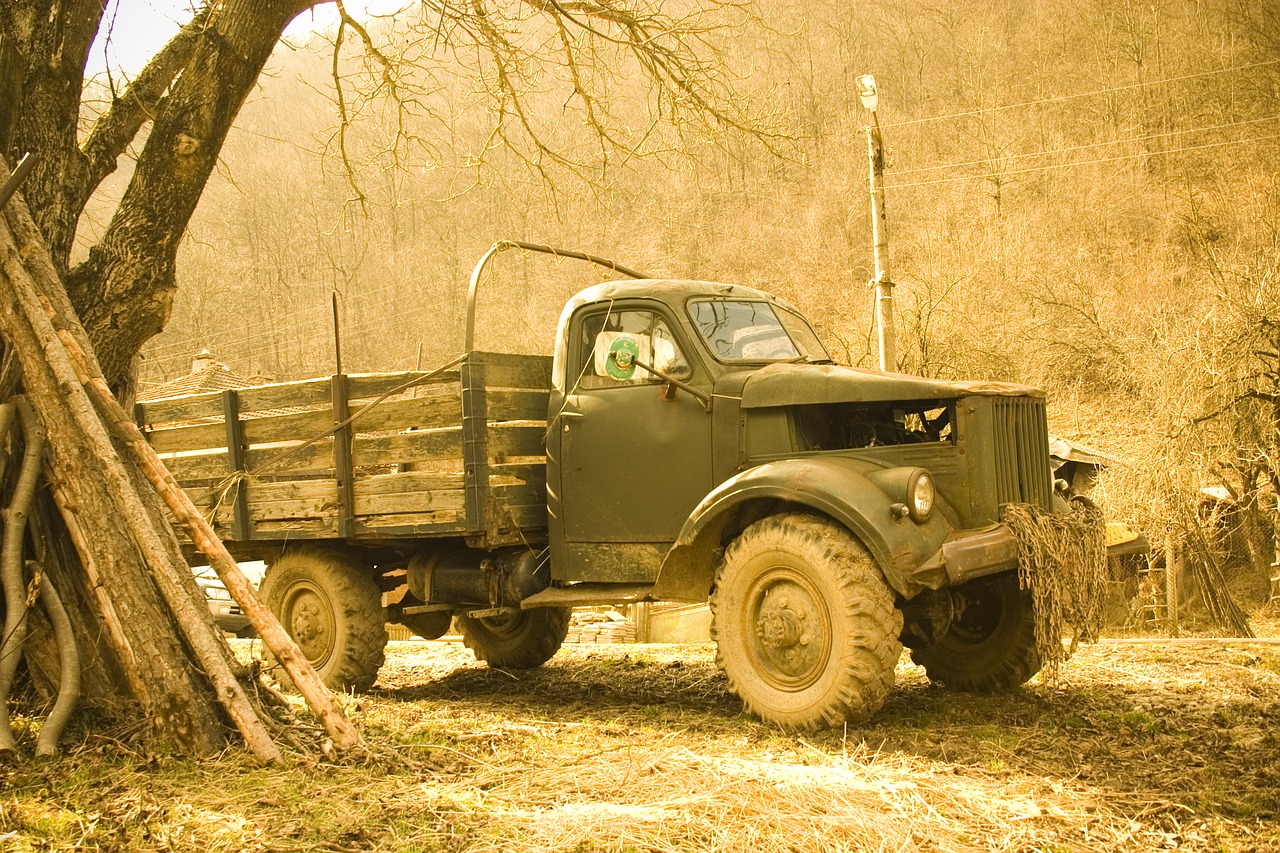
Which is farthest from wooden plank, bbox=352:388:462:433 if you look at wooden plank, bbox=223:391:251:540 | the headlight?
the headlight

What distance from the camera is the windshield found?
6.47 meters

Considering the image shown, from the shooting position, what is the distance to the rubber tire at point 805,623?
521 cm

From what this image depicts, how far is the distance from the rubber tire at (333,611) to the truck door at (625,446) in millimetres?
1517

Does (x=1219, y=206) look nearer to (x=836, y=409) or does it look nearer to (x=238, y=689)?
(x=836, y=409)

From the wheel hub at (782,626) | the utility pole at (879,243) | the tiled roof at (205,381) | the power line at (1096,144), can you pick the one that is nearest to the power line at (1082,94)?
the power line at (1096,144)

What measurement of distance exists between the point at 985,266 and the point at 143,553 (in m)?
29.2

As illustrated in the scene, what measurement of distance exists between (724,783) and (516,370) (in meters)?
3.42

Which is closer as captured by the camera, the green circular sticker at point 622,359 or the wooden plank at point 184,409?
the green circular sticker at point 622,359

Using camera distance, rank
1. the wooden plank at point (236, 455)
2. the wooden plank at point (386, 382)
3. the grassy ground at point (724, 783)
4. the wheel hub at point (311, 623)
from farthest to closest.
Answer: the wooden plank at point (236, 455) → the wheel hub at point (311, 623) → the wooden plank at point (386, 382) → the grassy ground at point (724, 783)

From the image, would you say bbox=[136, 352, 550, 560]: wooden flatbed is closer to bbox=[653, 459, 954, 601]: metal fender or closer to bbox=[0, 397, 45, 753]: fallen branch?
bbox=[653, 459, 954, 601]: metal fender

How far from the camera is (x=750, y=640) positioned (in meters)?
5.68

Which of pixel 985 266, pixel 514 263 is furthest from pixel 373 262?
pixel 985 266

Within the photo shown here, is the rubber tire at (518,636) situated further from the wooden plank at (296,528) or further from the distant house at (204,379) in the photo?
the distant house at (204,379)

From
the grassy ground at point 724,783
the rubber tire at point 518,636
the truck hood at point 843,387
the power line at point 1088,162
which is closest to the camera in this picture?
the grassy ground at point 724,783
